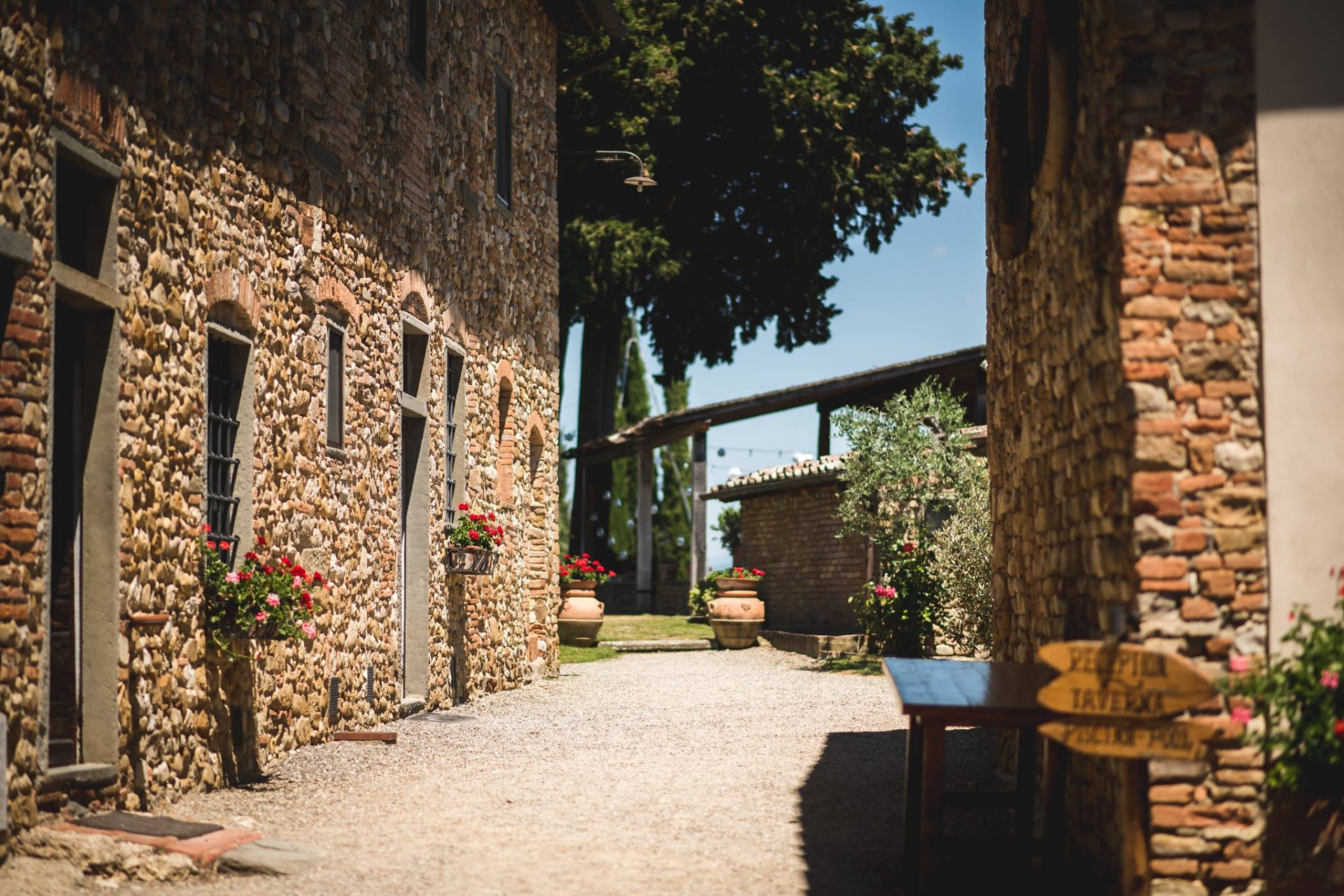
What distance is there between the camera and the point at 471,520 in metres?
11.5

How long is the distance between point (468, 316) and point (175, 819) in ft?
21.6

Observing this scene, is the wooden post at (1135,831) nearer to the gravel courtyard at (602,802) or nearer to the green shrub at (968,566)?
the gravel courtyard at (602,802)

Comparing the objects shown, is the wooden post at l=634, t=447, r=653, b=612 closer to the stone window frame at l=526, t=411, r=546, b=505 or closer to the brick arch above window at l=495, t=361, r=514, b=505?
the stone window frame at l=526, t=411, r=546, b=505

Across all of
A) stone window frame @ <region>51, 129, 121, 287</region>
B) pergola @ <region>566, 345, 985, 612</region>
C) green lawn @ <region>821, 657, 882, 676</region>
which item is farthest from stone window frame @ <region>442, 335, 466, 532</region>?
pergola @ <region>566, 345, 985, 612</region>

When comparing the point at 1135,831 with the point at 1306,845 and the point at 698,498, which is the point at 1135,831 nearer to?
the point at 1306,845

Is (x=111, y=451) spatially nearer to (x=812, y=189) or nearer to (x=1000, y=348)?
(x=1000, y=348)

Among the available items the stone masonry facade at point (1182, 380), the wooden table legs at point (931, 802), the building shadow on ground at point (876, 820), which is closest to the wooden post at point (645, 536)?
the building shadow on ground at point (876, 820)

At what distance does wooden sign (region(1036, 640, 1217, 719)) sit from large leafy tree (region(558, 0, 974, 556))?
1846cm

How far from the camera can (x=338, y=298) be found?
913 centimetres

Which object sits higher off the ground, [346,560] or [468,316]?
[468,316]

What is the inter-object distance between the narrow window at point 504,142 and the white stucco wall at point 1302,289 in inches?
366

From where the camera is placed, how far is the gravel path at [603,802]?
5371mm

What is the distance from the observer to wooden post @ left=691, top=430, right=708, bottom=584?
70.0 feet

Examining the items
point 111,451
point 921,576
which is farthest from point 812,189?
point 111,451
